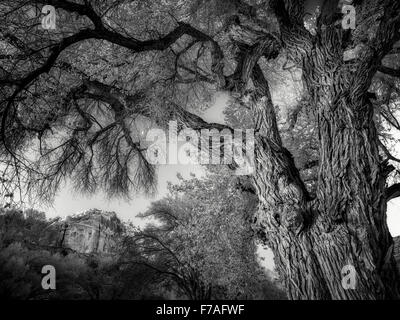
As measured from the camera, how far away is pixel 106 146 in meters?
11.0

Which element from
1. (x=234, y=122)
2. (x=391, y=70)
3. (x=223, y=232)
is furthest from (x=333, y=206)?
(x=234, y=122)

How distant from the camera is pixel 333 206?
14.6 ft

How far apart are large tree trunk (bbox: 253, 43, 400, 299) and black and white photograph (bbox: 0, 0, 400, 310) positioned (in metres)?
0.02

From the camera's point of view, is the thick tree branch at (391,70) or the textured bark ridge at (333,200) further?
the thick tree branch at (391,70)

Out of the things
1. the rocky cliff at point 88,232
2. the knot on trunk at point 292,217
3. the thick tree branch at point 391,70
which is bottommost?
the knot on trunk at point 292,217

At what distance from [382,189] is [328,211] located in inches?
34.8

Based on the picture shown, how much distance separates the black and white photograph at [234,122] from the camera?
4.36 meters

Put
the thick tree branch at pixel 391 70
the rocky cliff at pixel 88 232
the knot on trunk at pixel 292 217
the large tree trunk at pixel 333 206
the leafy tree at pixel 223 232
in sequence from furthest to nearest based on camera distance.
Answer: the rocky cliff at pixel 88 232, the leafy tree at pixel 223 232, the thick tree branch at pixel 391 70, the knot on trunk at pixel 292 217, the large tree trunk at pixel 333 206

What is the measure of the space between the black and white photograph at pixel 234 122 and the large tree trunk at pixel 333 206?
0.02 metres

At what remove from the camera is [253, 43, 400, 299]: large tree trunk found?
13.5 feet

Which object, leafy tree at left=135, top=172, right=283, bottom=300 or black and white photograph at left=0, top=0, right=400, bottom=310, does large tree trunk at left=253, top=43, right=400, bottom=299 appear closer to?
black and white photograph at left=0, top=0, right=400, bottom=310

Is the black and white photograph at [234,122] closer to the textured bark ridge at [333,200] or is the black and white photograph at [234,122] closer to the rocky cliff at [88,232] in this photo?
the textured bark ridge at [333,200]

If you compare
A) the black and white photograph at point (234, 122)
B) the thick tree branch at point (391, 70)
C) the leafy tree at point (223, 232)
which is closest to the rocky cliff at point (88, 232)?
the black and white photograph at point (234, 122)
